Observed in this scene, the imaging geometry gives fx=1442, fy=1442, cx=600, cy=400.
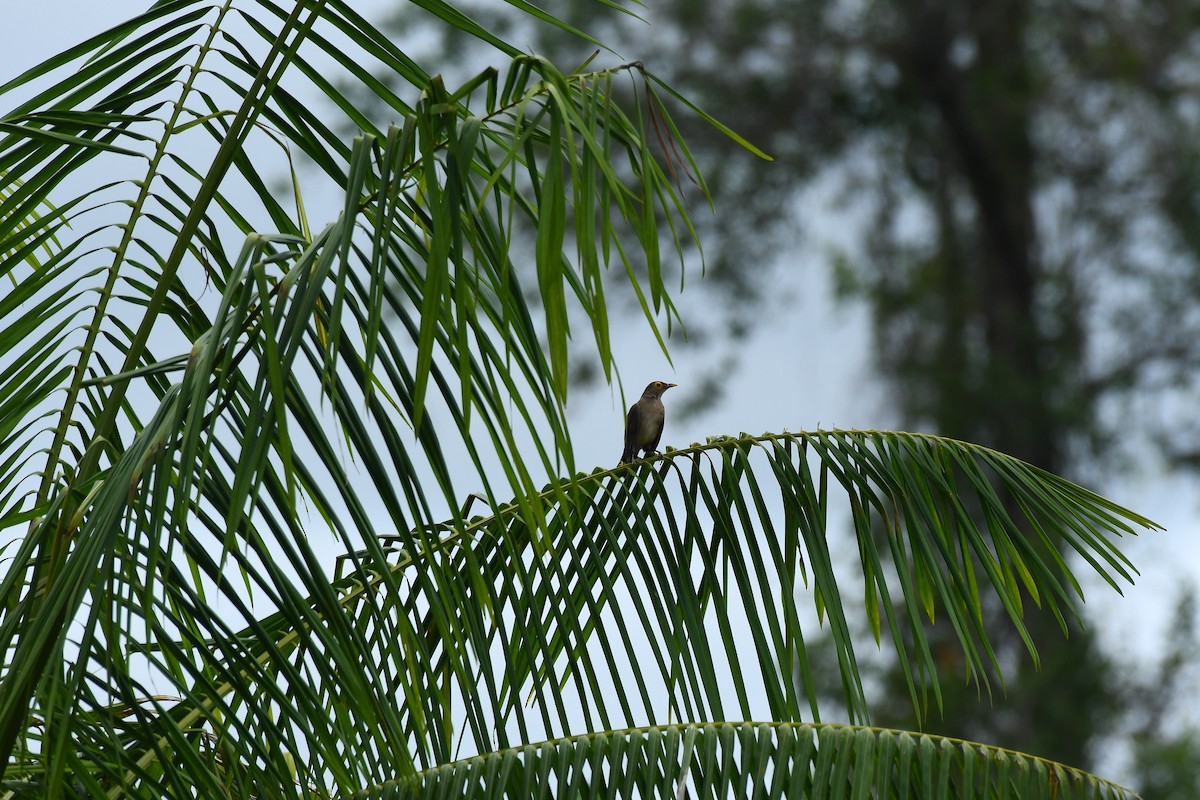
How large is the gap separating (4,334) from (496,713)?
1.17 metres

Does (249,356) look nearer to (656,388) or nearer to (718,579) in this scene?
(718,579)

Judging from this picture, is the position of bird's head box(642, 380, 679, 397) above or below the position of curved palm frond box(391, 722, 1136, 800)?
above

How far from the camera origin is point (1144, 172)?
13328mm

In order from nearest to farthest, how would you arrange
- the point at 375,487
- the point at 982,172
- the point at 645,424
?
the point at 375,487 < the point at 645,424 < the point at 982,172

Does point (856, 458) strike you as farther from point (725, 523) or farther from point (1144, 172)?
point (1144, 172)

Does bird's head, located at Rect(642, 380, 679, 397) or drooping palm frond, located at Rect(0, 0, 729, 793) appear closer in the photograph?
drooping palm frond, located at Rect(0, 0, 729, 793)

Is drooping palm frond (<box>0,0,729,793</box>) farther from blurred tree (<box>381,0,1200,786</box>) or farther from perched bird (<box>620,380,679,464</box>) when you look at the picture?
blurred tree (<box>381,0,1200,786</box>)

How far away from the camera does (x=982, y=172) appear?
14.0 metres

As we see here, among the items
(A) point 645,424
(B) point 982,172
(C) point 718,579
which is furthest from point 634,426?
(B) point 982,172

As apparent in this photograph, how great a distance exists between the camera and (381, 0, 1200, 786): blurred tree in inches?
509

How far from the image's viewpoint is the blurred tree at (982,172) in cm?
1294

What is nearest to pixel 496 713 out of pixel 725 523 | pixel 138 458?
pixel 725 523

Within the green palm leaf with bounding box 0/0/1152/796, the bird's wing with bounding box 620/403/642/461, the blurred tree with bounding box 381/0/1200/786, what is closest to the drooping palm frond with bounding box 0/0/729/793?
the green palm leaf with bounding box 0/0/1152/796

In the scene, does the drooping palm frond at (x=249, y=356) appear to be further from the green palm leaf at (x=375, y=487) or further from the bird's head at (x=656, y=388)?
the bird's head at (x=656, y=388)
